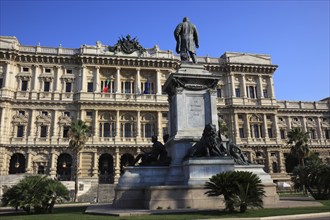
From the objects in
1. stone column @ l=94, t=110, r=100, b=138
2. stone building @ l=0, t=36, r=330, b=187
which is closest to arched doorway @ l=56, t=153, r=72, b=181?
stone building @ l=0, t=36, r=330, b=187

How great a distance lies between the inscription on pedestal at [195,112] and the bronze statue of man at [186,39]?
3.05m

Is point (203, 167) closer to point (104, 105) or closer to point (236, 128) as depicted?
point (104, 105)

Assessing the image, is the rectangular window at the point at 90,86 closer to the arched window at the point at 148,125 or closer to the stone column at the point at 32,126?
the stone column at the point at 32,126

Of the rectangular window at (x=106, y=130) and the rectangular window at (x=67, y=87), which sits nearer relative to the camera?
the rectangular window at (x=106, y=130)

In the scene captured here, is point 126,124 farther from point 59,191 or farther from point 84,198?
point 59,191

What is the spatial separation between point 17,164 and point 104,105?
1657 cm

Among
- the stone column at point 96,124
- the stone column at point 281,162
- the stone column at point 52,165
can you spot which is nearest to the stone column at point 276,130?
the stone column at point 281,162

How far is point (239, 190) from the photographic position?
41.0 ft

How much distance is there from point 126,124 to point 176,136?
3704 centimetres

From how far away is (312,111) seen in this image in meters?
64.9

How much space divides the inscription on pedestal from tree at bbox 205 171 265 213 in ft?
16.7

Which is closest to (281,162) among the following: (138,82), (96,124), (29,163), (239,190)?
(138,82)

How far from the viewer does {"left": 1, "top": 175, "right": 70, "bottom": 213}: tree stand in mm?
16953

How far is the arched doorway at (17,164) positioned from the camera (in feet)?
161
